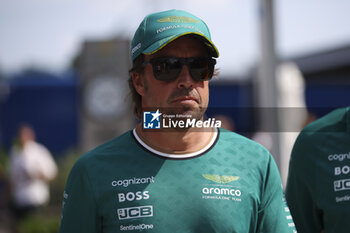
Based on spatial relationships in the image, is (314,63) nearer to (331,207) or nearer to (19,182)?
(19,182)

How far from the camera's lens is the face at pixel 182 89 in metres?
2.16

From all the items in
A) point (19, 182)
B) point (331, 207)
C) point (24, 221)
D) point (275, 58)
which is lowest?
point (24, 221)

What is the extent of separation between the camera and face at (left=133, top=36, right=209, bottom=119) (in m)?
2.16

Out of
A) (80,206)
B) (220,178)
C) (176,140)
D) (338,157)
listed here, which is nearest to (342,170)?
(338,157)

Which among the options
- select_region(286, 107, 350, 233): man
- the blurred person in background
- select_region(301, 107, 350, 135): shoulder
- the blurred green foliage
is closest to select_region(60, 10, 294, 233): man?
select_region(286, 107, 350, 233): man

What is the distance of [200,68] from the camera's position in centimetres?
219

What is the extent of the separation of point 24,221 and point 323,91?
11.0m

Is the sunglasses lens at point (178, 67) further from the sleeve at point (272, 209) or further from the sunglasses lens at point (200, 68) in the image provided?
the sleeve at point (272, 209)

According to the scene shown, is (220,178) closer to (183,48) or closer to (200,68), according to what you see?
(200,68)

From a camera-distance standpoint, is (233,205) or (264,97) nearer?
(233,205)

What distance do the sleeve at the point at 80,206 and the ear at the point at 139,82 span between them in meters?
0.48

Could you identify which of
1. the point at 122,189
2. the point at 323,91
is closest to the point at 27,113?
the point at 323,91

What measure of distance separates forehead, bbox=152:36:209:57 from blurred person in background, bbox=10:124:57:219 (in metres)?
6.98

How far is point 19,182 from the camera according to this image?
8.62 m
